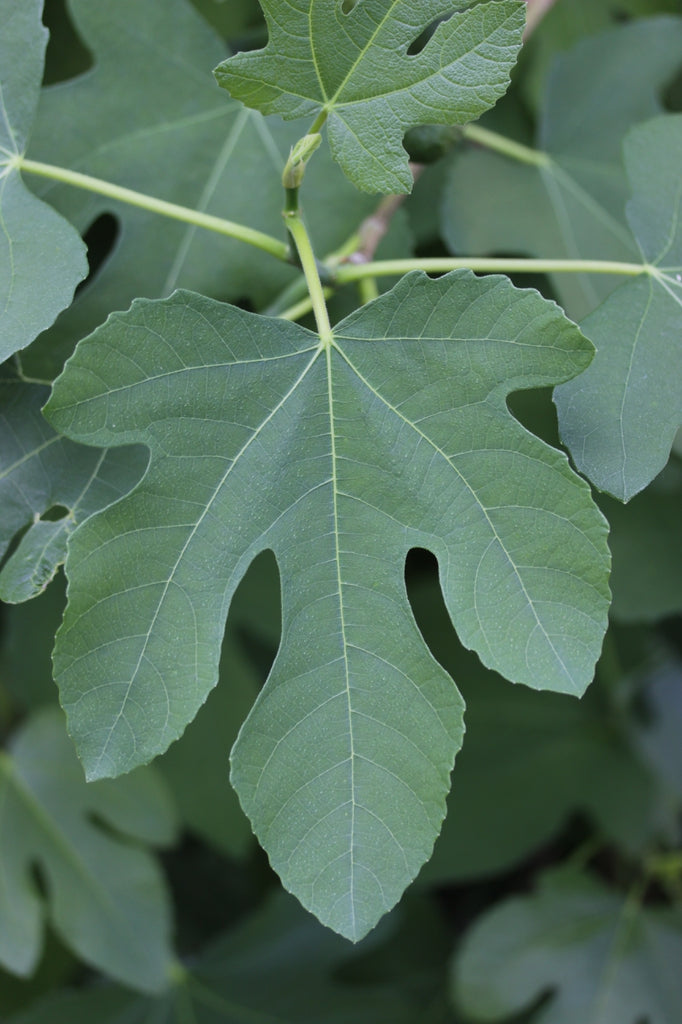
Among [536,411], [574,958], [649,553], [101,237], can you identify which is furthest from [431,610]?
[101,237]

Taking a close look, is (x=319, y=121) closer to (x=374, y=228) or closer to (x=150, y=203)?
(x=150, y=203)

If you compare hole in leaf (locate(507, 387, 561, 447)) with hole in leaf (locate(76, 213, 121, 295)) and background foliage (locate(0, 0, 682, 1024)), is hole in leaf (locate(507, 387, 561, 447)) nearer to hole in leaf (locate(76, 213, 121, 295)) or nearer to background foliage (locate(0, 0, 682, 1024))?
background foliage (locate(0, 0, 682, 1024))

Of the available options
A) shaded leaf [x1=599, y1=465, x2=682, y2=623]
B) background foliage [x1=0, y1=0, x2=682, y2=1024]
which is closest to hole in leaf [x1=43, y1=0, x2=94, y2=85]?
background foliage [x1=0, y1=0, x2=682, y2=1024]

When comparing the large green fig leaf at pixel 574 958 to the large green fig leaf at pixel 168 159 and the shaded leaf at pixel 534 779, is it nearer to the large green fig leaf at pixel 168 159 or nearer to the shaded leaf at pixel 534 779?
the shaded leaf at pixel 534 779

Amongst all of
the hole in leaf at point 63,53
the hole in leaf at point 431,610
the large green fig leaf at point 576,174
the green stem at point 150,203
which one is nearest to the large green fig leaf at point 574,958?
the hole in leaf at point 431,610

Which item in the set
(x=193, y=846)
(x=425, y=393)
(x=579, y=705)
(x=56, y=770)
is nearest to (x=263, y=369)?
(x=425, y=393)

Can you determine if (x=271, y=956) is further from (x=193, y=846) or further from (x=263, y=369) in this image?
(x=263, y=369)

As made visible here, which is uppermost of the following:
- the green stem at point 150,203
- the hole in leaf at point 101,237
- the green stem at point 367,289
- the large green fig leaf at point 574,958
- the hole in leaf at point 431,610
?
the green stem at point 150,203
